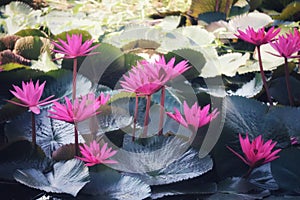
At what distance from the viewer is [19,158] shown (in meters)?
0.74

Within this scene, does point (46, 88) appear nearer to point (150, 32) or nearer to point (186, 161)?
point (186, 161)

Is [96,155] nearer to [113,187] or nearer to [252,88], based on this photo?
[113,187]

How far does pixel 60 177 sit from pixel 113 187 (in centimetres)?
8

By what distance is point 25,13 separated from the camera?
1721 millimetres

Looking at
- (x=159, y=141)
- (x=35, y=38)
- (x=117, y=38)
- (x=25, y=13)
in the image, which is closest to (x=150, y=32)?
(x=117, y=38)

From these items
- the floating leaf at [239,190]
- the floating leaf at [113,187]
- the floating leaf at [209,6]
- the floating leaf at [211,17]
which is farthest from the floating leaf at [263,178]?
the floating leaf at [209,6]

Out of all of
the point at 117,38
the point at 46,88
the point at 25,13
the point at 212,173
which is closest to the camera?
the point at 212,173

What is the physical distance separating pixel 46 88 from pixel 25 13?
0.86m

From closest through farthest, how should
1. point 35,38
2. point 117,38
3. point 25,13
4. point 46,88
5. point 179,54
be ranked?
1. point 46,88
2. point 179,54
3. point 35,38
4. point 117,38
5. point 25,13

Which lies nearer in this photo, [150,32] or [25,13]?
[150,32]

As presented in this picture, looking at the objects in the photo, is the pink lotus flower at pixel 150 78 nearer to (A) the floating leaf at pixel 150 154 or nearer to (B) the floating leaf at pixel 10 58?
(A) the floating leaf at pixel 150 154

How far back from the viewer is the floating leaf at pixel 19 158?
28.4 inches

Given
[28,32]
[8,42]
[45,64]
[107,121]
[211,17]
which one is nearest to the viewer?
[107,121]

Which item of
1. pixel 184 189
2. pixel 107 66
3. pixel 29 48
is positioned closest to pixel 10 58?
pixel 29 48
